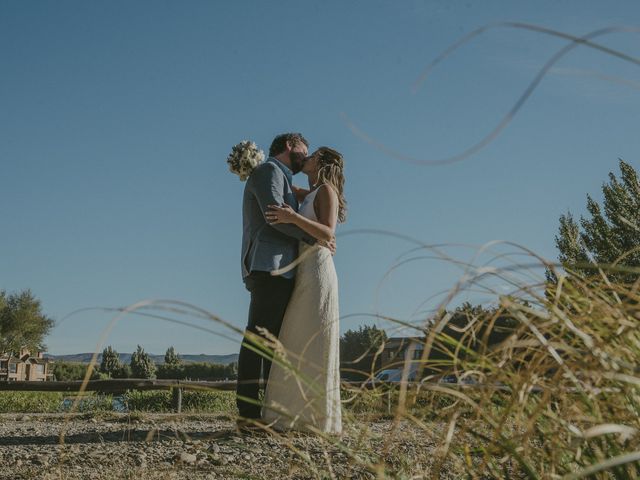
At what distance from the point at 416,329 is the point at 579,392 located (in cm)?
33

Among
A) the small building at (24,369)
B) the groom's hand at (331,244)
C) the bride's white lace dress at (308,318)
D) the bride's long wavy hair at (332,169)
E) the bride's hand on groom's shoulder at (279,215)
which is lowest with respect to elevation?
the small building at (24,369)

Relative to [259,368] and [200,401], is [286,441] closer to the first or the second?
[259,368]

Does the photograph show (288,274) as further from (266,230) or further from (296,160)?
(296,160)

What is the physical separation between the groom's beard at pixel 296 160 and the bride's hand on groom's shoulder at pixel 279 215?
2.08 ft

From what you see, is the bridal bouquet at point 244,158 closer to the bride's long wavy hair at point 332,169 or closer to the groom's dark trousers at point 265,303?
the bride's long wavy hair at point 332,169

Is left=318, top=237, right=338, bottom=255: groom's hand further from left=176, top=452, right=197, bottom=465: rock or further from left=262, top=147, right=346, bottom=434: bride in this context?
left=176, top=452, right=197, bottom=465: rock

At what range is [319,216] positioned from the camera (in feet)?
14.4

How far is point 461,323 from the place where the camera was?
1.71 metres

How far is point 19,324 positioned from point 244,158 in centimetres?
4113

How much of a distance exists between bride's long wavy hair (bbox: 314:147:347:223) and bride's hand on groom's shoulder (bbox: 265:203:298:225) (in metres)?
0.46

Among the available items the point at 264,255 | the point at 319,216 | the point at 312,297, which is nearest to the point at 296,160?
the point at 319,216

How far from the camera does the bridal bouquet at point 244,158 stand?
5137 millimetres

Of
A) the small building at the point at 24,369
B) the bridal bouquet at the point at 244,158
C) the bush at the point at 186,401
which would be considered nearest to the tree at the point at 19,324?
the small building at the point at 24,369

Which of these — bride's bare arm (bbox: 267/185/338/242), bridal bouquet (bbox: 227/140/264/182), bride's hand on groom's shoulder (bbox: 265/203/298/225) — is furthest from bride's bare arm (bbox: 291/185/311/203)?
bride's hand on groom's shoulder (bbox: 265/203/298/225)
